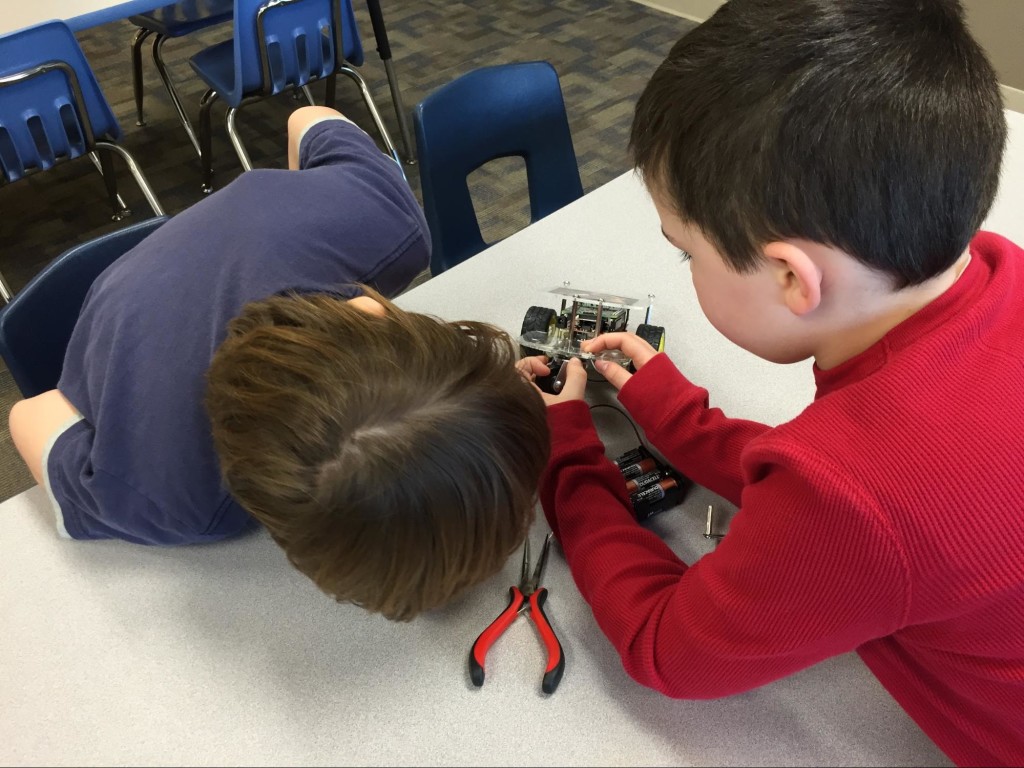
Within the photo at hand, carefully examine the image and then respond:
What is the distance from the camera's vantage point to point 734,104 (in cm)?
52

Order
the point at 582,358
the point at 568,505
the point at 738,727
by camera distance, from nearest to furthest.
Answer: the point at 738,727 < the point at 568,505 < the point at 582,358

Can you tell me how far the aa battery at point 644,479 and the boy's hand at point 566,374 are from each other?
4.6 inches

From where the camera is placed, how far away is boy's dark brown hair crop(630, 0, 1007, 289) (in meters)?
0.48

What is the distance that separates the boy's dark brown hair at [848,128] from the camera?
485mm

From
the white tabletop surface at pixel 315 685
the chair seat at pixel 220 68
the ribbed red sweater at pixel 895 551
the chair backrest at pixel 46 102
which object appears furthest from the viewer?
the chair seat at pixel 220 68

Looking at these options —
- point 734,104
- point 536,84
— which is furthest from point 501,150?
point 734,104

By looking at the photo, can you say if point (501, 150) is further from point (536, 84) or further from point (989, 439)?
point (989, 439)

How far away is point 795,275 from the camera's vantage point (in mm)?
541

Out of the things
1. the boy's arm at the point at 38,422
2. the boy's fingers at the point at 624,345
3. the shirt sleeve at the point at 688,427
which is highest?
the boy's arm at the point at 38,422

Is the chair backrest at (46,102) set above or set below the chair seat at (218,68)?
above

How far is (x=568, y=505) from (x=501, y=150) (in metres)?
0.85

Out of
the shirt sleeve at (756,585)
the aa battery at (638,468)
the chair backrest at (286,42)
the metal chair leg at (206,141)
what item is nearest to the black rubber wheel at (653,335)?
the aa battery at (638,468)

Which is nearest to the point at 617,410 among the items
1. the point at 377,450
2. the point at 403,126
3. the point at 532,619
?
the point at 532,619

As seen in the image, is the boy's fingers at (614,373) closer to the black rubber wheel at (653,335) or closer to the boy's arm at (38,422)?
the black rubber wheel at (653,335)
